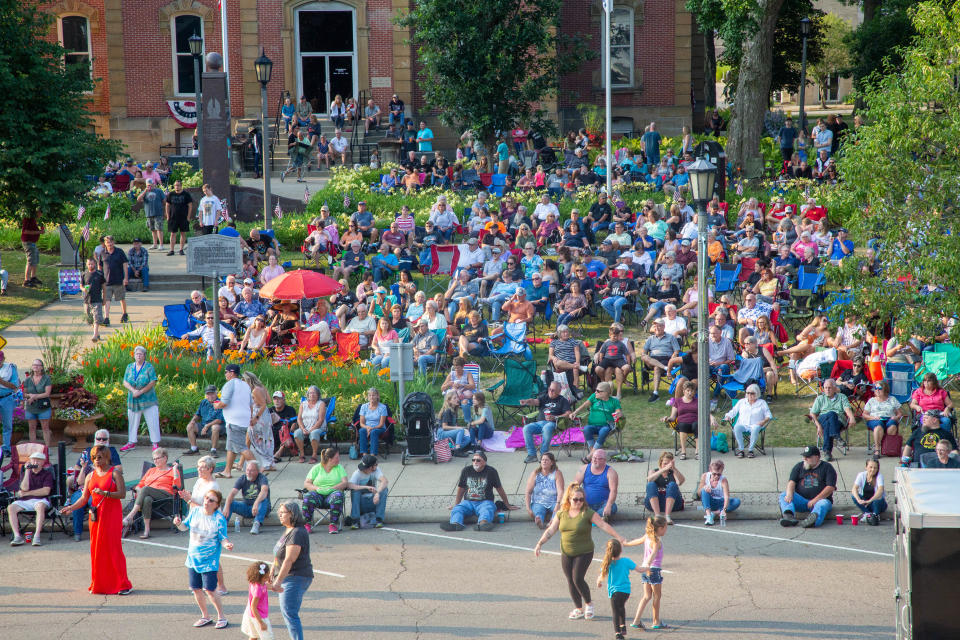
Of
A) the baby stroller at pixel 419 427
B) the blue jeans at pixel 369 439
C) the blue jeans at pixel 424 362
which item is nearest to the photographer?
the baby stroller at pixel 419 427

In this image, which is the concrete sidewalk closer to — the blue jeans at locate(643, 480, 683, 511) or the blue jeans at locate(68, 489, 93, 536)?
the blue jeans at locate(643, 480, 683, 511)

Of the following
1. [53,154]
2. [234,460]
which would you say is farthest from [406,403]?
[53,154]

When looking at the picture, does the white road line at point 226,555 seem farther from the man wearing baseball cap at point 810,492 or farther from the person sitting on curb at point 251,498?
the man wearing baseball cap at point 810,492

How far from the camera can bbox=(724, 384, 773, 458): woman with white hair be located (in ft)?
55.2

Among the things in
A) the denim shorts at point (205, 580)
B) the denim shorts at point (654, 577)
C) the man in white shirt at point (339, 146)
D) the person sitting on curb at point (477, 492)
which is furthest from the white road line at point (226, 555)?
the man in white shirt at point (339, 146)

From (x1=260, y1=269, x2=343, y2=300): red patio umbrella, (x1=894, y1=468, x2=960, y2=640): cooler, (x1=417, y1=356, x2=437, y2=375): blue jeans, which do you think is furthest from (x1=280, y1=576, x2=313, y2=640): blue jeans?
(x1=260, y1=269, x2=343, y2=300): red patio umbrella

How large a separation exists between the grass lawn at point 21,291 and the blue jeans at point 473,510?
42.1ft

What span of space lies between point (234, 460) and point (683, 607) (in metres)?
7.65

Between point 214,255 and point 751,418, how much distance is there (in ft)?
29.5

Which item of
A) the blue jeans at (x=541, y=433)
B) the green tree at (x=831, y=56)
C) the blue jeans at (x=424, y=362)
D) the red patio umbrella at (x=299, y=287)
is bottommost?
the blue jeans at (x=541, y=433)

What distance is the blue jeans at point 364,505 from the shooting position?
49.1 ft

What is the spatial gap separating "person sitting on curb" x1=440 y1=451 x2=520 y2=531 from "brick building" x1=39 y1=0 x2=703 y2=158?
27567 mm

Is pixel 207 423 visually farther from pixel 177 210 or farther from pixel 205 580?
pixel 177 210

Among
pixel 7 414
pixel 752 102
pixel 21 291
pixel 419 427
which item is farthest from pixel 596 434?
pixel 752 102
